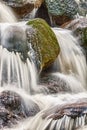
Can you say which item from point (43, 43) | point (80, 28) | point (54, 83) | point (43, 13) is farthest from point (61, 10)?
point (54, 83)

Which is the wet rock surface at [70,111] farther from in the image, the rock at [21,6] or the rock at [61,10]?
the rock at [61,10]

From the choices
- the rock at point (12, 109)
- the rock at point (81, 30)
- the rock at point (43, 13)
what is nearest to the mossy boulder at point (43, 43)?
the rock at point (81, 30)

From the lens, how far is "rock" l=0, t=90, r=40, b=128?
23.0ft

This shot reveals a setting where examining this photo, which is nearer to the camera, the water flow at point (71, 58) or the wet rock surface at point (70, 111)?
the wet rock surface at point (70, 111)

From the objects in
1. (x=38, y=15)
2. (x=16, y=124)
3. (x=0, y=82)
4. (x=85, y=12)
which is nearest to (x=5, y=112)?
(x=16, y=124)

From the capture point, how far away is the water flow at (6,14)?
12.3 m

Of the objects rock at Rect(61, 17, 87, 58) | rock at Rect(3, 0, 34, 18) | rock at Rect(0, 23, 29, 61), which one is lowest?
rock at Rect(61, 17, 87, 58)

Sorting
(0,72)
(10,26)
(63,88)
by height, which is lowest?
(63,88)

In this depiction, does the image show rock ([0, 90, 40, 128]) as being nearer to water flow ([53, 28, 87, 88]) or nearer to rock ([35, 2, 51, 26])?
water flow ([53, 28, 87, 88])

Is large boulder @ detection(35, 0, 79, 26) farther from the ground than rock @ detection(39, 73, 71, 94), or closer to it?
farther from the ground

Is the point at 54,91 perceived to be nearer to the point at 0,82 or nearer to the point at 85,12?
the point at 0,82

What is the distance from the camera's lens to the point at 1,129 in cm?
672

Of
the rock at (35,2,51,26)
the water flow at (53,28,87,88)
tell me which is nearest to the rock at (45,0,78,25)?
the rock at (35,2,51,26)

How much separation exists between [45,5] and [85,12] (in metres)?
3.35
